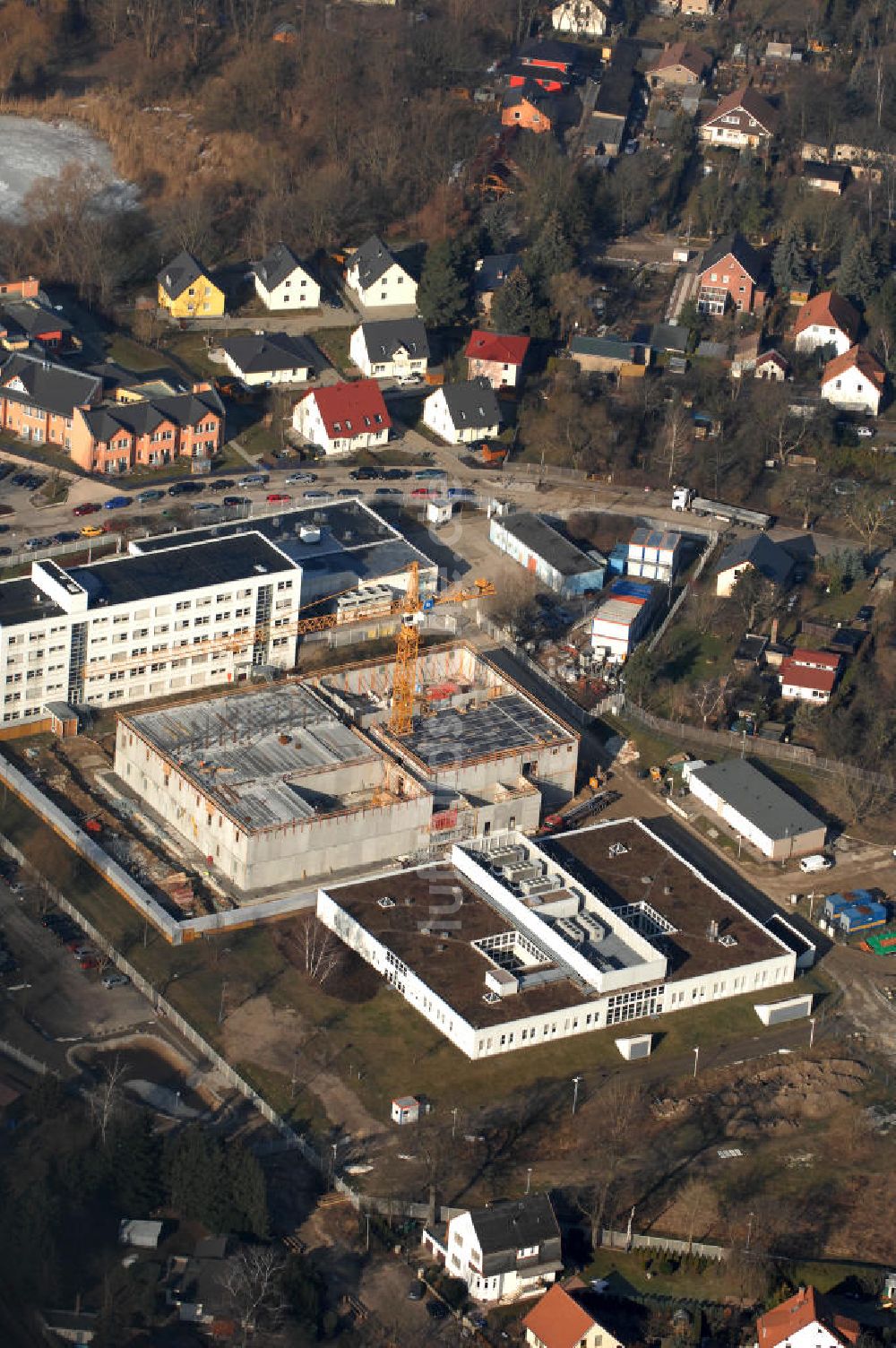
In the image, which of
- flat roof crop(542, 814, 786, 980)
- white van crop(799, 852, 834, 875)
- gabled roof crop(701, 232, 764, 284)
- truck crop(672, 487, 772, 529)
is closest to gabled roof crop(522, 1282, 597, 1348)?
flat roof crop(542, 814, 786, 980)

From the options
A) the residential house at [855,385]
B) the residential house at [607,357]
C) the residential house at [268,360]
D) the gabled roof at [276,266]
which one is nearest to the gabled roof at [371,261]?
the gabled roof at [276,266]

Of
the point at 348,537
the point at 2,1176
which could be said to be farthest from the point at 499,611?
the point at 2,1176

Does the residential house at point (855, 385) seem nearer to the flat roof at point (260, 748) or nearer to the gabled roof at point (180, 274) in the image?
the gabled roof at point (180, 274)

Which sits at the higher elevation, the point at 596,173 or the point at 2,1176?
the point at 596,173

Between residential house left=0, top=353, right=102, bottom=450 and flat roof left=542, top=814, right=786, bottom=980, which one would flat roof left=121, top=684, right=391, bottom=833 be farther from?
residential house left=0, top=353, right=102, bottom=450

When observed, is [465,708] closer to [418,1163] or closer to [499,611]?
[499,611]

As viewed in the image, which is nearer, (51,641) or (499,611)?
(51,641)
